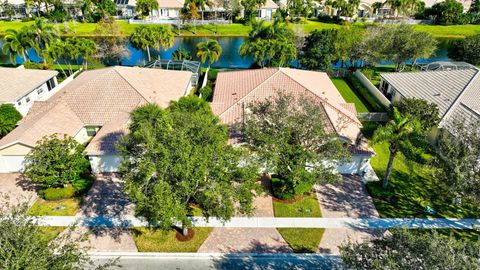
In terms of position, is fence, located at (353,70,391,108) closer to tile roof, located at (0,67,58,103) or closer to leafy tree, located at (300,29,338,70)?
leafy tree, located at (300,29,338,70)

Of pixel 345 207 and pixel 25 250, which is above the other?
pixel 25 250

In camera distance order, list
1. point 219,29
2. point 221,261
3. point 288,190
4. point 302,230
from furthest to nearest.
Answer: point 219,29 → point 288,190 → point 302,230 → point 221,261

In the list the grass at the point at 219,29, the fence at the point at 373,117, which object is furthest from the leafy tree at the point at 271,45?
the grass at the point at 219,29

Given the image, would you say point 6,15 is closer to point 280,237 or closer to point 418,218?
point 280,237

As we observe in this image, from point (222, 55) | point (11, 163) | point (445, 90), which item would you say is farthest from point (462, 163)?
point (222, 55)

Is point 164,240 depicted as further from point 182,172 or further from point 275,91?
point 275,91

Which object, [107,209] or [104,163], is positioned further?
[104,163]
